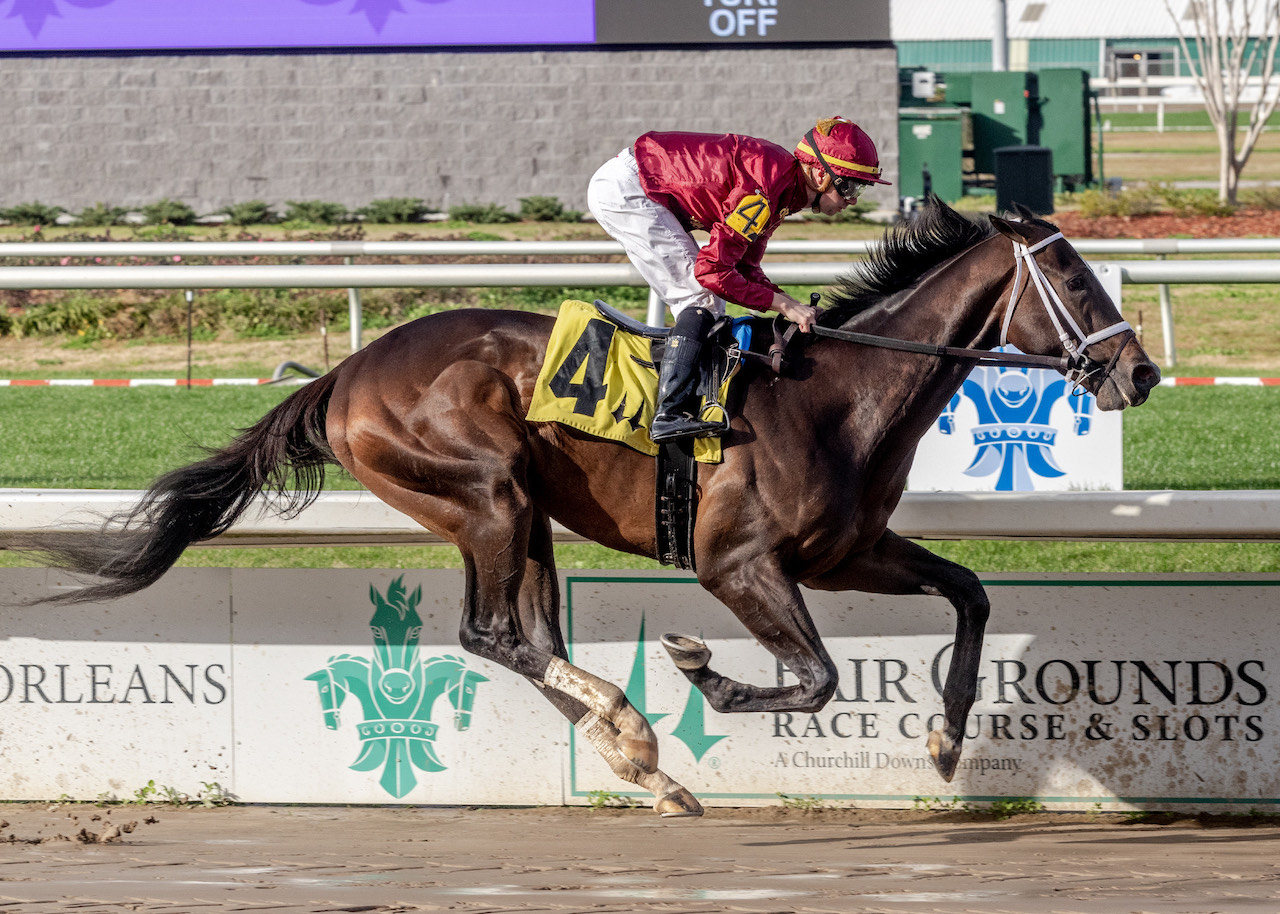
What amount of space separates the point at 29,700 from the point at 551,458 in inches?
83.1

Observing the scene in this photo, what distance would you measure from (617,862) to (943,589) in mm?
1140

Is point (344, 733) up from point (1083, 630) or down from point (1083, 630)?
down

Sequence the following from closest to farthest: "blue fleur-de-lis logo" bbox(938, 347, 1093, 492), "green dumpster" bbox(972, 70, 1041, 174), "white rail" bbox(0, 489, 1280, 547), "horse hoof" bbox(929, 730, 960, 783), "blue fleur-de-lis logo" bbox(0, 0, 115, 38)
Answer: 1. "horse hoof" bbox(929, 730, 960, 783)
2. "white rail" bbox(0, 489, 1280, 547)
3. "blue fleur-de-lis logo" bbox(938, 347, 1093, 492)
4. "blue fleur-de-lis logo" bbox(0, 0, 115, 38)
5. "green dumpster" bbox(972, 70, 1041, 174)

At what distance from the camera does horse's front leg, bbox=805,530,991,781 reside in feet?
12.9

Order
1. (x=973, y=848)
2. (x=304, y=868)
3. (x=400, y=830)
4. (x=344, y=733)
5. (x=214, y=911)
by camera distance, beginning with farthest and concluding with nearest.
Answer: (x=344, y=733), (x=400, y=830), (x=973, y=848), (x=304, y=868), (x=214, y=911)

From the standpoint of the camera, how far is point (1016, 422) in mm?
4566

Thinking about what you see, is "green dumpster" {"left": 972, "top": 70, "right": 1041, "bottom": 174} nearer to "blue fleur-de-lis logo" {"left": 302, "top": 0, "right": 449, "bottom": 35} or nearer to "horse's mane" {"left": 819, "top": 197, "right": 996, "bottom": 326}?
"blue fleur-de-lis logo" {"left": 302, "top": 0, "right": 449, "bottom": 35}

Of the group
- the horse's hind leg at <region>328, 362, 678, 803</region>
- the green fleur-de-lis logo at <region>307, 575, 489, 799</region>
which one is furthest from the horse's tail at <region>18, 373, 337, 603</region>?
the green fleur-de-lis logo at <region>307, 575, 489, 799</region>

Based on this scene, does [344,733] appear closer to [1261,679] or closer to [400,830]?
[400,830]

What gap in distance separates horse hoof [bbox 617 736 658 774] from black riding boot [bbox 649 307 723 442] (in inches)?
30.9

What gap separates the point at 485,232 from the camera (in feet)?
57.7

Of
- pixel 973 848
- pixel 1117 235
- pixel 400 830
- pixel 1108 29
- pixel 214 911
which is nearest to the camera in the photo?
pixel 214 911

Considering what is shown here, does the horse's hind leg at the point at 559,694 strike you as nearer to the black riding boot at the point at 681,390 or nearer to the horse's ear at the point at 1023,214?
the black riding boot at the point at 681,390

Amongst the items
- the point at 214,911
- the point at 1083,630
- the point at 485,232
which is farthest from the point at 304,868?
the point at 485,232
